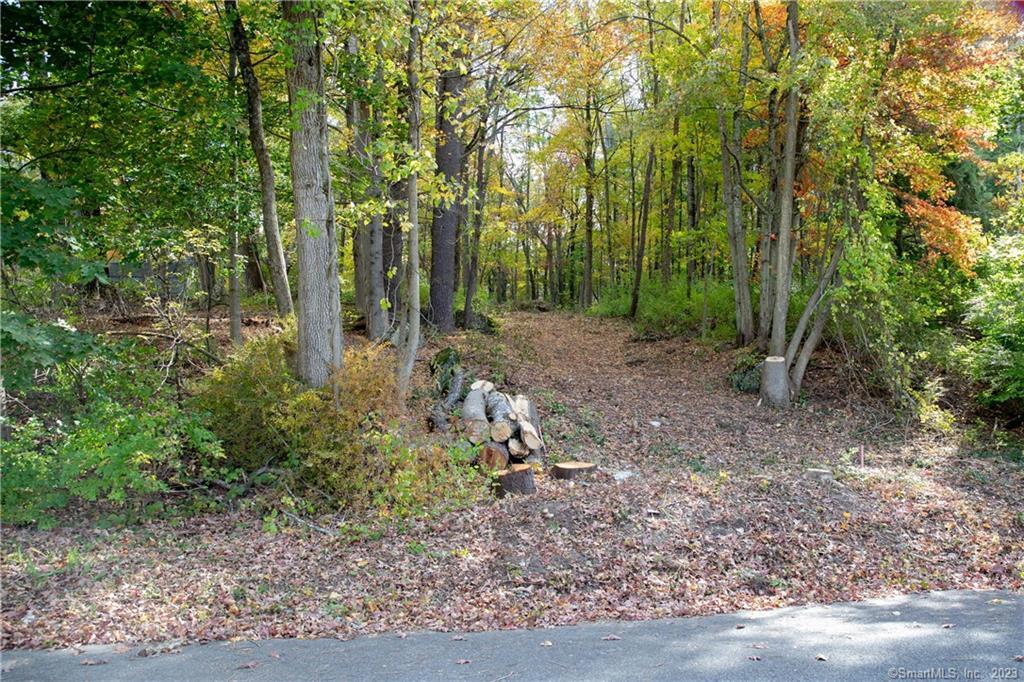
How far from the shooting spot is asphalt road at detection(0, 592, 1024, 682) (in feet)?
11.9

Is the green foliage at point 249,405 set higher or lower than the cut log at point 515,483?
higher

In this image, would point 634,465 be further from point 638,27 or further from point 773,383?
point 638,27

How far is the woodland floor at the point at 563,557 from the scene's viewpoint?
173 inches

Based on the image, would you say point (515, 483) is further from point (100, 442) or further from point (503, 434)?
point (100, 442)

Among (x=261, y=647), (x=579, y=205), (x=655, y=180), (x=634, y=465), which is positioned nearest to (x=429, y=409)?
(x=634, y=465)

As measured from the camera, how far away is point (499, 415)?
7773 mm

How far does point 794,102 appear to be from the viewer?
10.8 meters

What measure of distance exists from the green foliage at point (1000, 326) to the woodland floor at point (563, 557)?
1.44 m

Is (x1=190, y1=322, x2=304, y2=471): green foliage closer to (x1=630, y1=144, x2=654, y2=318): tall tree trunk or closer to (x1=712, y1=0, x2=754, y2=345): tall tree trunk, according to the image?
(x1=712, y1=0, x2=754, y2=345): tall tree trunk

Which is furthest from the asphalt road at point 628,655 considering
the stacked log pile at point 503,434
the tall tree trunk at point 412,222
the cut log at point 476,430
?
the tall tree trunk at point 412,222

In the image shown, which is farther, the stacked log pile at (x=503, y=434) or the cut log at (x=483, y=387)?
the cut log at (x=483, y=387)

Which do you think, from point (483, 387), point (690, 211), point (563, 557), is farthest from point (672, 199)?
point (563, 557)

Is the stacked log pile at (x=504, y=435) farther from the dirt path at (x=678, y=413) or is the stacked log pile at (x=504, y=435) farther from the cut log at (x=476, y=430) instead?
the dirt path at (x=678, y=413)

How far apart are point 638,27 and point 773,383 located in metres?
10.5
